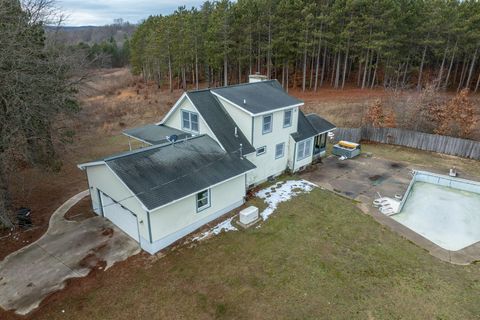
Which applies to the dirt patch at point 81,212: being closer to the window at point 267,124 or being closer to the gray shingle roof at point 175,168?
the gray shingle roof at point 175,168

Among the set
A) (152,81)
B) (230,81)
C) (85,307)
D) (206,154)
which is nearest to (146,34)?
(152,81)

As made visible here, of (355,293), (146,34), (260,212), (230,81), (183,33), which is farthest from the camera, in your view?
(146,34)

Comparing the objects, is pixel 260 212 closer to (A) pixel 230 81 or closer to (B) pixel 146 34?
(A) pixel 230 81

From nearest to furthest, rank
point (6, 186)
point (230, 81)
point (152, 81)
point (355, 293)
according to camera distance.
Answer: point (355, 293), point (6, 186), point (230, 81), point (152, 81)

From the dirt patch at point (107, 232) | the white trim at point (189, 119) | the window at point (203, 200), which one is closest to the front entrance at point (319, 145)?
the white trim at point (189, 119)

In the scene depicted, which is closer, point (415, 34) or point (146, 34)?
point (415, 34)

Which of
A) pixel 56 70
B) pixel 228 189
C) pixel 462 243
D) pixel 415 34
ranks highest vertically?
pixel 415 34

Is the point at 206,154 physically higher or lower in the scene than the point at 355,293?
higher

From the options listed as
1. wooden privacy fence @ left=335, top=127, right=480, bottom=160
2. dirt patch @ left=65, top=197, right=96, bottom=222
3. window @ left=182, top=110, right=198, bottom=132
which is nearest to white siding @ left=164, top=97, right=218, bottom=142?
window @ left=182, top=110, right=198, bottom=132
